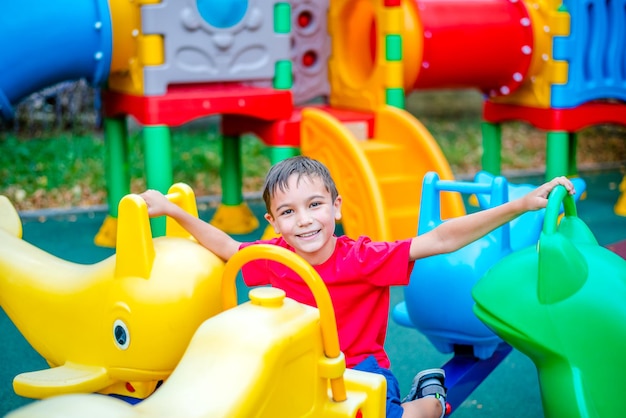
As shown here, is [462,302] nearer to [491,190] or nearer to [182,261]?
[491,190]

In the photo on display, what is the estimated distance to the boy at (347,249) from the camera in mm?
1886

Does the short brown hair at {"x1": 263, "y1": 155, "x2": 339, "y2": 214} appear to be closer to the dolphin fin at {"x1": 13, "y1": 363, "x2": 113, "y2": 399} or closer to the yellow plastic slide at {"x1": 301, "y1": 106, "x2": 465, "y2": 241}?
the dolphin fin at {"x1": 13, "y1": 363, "x2": 113, "y2": 399}

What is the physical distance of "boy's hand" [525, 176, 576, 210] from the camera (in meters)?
1.83

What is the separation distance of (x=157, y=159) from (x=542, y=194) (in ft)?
9.09

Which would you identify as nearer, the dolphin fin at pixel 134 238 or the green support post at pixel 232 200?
the dolphin fin at pixel 134 238

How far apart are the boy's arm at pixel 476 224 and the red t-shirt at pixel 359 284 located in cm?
5

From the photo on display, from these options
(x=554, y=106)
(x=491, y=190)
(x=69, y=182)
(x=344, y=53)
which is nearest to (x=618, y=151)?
(x=554, y=106)

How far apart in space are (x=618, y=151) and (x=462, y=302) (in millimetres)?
6107

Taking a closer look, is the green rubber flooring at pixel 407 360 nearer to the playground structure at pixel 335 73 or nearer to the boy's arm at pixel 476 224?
the playground structure at pixel 335 73

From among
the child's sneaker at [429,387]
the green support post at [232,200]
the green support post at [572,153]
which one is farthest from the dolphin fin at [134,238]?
the green support post at [572,153]

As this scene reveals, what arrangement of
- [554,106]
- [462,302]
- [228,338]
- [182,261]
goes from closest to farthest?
[228,338] → [182,261] → [462,302] → [554,106]

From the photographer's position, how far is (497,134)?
598 centimetres

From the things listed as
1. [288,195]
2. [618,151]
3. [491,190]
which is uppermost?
[288,195]

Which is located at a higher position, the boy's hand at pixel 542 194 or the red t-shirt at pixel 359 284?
the boy's hand at pixel 542 194
